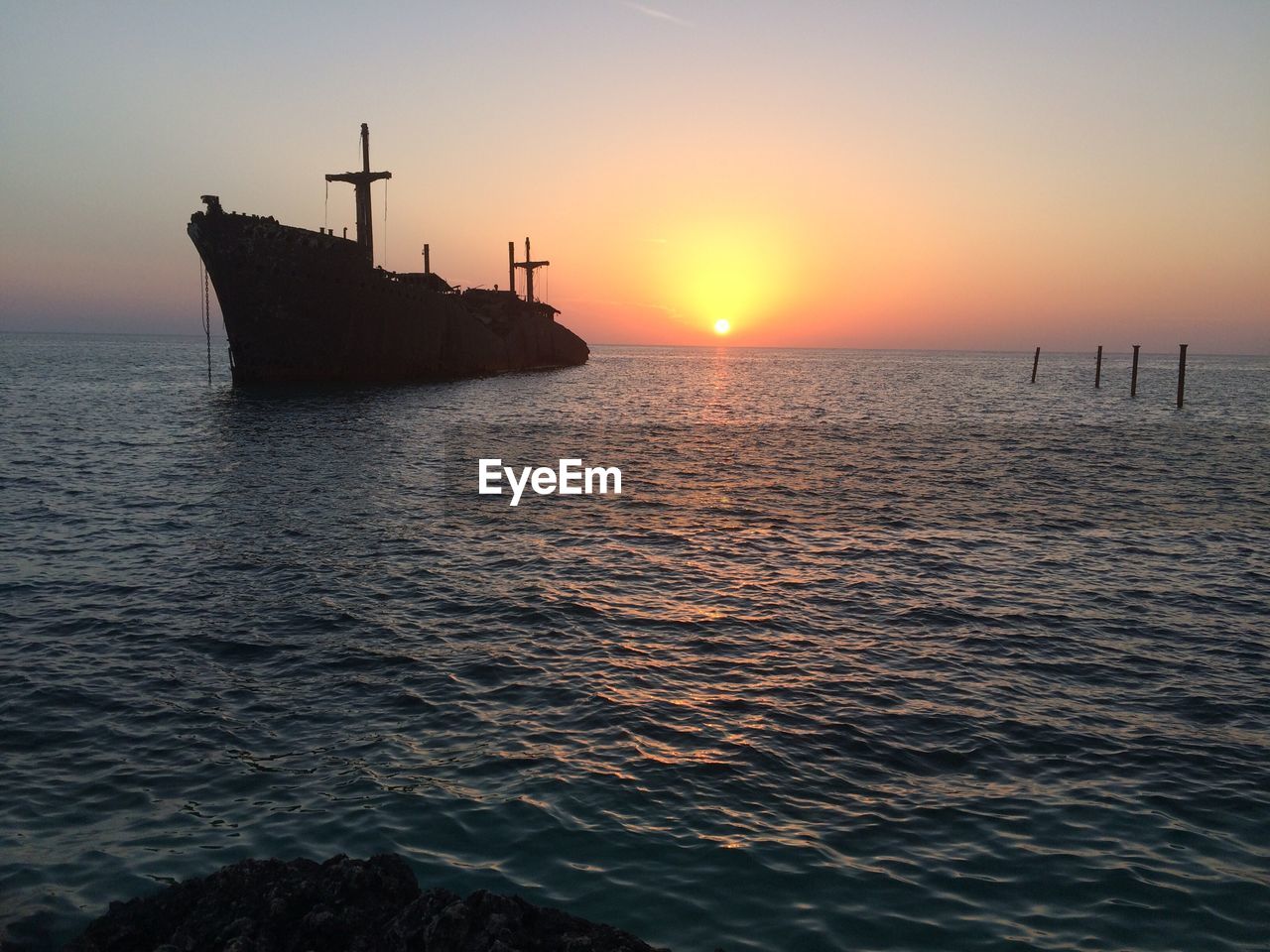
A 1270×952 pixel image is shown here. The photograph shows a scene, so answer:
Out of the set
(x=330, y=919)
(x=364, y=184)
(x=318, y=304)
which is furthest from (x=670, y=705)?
(x=364, y=184)

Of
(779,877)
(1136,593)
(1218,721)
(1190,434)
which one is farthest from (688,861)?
(1190,434)

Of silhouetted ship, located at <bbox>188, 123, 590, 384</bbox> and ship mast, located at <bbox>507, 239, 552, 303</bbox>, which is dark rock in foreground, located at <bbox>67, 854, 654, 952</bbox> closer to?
silhouetted ship, located at <bbox>188, 123, 590, 384</bbox>

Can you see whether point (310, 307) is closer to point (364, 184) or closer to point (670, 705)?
point (364, 184)

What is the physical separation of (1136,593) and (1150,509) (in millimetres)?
9288

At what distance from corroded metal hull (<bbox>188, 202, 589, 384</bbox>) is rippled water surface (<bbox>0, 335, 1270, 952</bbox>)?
90.3ft

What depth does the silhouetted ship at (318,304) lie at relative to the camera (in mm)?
48250

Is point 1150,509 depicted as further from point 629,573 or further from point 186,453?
point 186,453

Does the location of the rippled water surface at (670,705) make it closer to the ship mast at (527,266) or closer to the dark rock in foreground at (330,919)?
the dark rock in foreground at (330,919)

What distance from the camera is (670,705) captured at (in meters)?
9.66

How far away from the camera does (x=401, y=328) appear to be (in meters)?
Result: 60.1

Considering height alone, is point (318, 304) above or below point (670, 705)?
above

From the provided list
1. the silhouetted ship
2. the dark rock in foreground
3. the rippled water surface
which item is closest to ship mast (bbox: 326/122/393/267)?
the silhouetted ship

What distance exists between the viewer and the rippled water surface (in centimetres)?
634

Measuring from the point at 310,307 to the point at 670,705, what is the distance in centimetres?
4759
